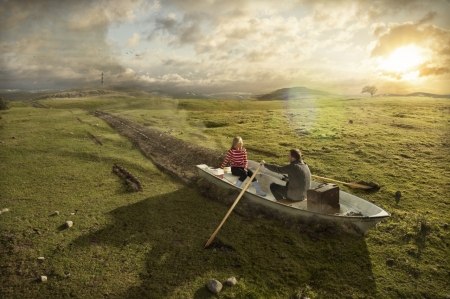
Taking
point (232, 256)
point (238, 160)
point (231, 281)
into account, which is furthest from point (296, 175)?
point (231, 281)

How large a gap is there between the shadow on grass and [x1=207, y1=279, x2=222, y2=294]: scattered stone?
0.37 ft

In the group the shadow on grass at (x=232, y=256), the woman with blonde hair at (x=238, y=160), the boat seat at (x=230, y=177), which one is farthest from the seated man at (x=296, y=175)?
the boat seat at (x=230, y=177)

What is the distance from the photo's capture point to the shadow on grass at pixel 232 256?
7.37 m

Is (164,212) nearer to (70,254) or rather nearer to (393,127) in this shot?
(70,254)

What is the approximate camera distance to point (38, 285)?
7.20m

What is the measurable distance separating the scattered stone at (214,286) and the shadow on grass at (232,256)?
112 millimetres

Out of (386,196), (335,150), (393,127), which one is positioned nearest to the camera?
(386,196)

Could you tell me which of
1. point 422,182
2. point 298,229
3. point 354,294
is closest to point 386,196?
point 422,182

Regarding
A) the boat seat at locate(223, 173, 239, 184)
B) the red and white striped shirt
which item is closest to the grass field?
the boat seat at locate(223, 173, 239, 184)

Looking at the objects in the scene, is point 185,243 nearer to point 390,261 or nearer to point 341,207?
point 341,207

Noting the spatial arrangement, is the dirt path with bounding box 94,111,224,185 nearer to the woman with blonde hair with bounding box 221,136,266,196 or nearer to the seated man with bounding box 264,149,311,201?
the woman with blonde hair with bounding box 221,136,266,196

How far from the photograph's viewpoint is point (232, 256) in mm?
8672

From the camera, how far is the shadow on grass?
7.37 meters

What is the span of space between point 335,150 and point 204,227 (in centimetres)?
1636
